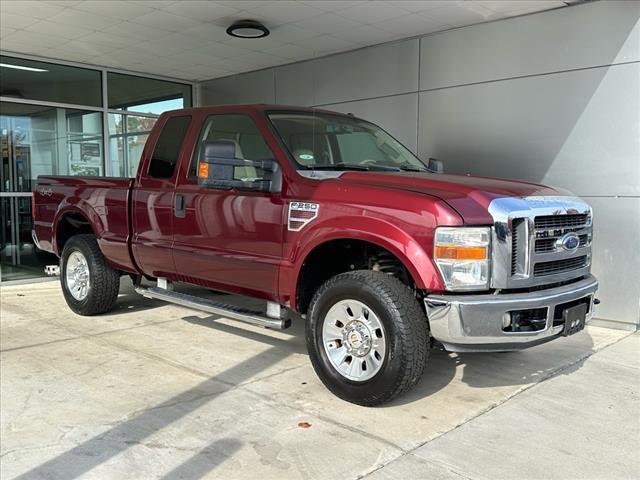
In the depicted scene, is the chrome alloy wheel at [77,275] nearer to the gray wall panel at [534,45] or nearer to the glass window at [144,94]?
the glass window at [144,94]

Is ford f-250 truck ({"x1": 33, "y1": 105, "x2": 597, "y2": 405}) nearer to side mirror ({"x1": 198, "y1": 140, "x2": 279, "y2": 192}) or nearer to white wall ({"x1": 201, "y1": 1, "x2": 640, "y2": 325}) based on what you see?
side mirror ({"x1": 198, "y1": 140, "x2": 279, "y2": 192})

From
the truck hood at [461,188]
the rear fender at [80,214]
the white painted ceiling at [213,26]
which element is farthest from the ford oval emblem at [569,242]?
the rear fender at [80,214]

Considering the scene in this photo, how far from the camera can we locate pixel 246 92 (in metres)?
10.8

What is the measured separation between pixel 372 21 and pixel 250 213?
156 inches

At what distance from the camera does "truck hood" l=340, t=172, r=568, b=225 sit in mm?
3648

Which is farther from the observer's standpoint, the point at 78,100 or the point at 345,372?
the point at 78,100

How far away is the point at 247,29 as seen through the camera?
25.3ft

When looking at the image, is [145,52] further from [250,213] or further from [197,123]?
[250,213]

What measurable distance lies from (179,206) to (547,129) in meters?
4.41

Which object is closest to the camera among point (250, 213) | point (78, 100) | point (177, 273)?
point (250, 213)

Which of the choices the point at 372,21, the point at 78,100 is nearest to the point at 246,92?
the point at 78,100

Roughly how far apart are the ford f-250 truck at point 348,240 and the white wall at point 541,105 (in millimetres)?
2178

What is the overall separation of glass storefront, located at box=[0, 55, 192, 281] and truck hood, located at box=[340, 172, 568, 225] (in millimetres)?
6862

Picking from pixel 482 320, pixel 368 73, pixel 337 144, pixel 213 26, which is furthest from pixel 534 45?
pixel 482 320
